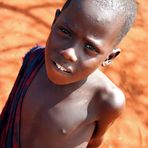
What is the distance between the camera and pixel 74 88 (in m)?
1.22

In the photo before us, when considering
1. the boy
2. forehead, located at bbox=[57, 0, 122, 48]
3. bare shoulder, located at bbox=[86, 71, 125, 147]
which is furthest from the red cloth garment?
forehead, located at bbox=[57, 0, 122, 48]

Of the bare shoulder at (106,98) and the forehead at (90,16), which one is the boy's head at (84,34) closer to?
the forehead at (90,16)

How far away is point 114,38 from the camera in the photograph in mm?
1058

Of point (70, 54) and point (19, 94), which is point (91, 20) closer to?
point (70, 54)

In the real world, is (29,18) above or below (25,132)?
below

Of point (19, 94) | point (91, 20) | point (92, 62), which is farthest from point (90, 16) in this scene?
point (19, 94)

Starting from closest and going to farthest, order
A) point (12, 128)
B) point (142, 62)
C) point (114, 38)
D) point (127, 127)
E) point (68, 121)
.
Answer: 1. point (114, 38)
2. point (68, 121)
3. point (12, 128)
4. point (127, 127)
5. point (142, 62)

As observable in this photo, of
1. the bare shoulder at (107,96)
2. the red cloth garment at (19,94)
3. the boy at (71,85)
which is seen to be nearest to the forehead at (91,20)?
the boy at (71,85)

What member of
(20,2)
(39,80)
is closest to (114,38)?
(39,80)

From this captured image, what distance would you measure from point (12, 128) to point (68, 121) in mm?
232

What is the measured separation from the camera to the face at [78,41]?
1.01 metres

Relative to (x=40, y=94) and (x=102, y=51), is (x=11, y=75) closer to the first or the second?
(x=40, y=94)

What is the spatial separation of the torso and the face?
15cm

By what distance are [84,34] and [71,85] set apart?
0.24 metres
